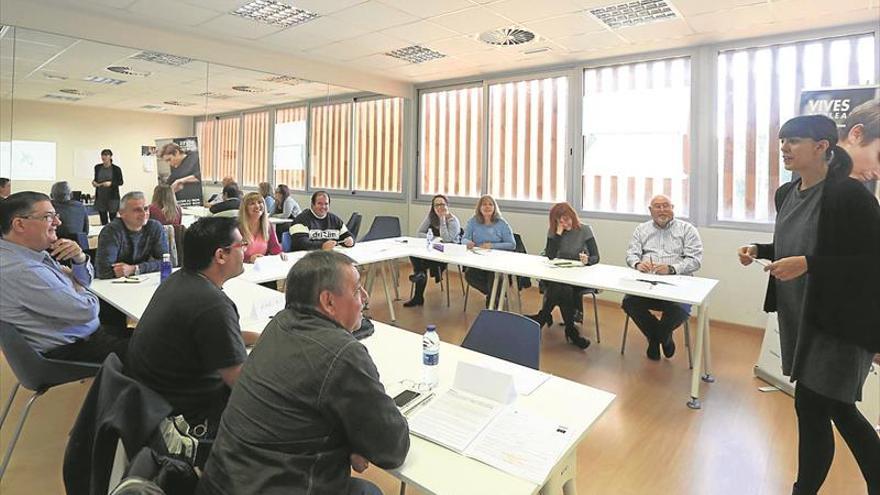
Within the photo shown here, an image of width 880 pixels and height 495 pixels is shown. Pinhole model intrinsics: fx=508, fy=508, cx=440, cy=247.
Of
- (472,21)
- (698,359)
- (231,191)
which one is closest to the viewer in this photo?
(698,359)

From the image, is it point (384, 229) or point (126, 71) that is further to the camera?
point (384, 229)

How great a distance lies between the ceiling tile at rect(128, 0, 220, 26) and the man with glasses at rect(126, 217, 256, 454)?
315cm

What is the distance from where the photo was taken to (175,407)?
169 cm

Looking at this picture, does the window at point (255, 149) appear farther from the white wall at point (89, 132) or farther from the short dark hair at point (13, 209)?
the short dark hair at point (13, 209)

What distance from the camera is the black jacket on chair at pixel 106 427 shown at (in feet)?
4.34

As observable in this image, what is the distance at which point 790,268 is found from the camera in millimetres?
1714

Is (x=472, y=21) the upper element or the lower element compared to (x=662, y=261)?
upper

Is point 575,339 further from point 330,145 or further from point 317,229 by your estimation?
point 330,145

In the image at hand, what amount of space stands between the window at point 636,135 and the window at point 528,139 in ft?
1.16

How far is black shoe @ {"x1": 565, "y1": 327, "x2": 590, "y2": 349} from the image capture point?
418 cm

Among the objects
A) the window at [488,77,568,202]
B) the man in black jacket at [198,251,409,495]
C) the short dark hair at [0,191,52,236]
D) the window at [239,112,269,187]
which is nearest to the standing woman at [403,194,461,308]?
the window at [488,77,568,202]

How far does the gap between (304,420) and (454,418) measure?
1.69 feet

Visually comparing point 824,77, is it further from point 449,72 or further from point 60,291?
point 60,291

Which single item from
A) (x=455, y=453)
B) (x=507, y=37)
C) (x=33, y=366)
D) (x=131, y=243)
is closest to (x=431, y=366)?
(x=455, y=453)
